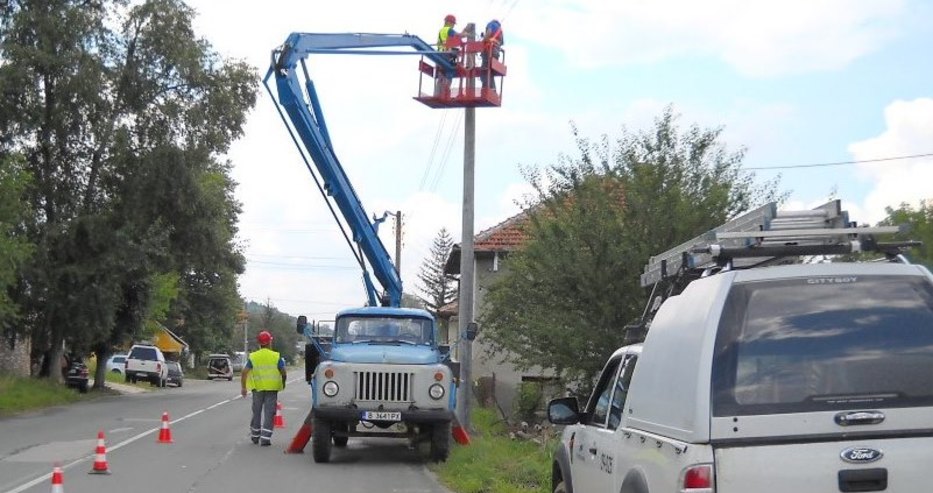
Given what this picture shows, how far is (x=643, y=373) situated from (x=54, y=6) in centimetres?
3531

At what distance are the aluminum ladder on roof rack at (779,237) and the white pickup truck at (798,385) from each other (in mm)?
486

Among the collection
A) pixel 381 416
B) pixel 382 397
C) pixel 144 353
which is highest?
pixel 144 353

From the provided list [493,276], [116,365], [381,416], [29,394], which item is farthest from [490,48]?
[116,365]

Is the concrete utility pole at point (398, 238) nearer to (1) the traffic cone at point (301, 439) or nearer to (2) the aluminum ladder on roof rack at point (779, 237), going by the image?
(1) the traffic cone at point (301, 439)

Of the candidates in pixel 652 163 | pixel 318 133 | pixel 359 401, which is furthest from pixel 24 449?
pixel 652 163

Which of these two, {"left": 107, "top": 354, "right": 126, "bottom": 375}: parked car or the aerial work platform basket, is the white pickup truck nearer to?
the aerial work platform basket

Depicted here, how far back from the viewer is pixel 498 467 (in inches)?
583

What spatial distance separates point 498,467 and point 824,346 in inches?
396

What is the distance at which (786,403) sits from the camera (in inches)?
196

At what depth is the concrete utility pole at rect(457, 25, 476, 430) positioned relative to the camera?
21.2 m

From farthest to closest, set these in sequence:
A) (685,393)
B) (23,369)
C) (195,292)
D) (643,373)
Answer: (195,292), (23,369), (643,373), (685,393)

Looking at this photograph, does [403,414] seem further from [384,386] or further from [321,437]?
[321,437]

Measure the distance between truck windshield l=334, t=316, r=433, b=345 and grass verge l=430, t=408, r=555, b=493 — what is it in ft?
6.35

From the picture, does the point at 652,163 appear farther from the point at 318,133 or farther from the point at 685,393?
the point at 685,393
